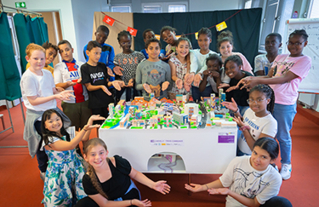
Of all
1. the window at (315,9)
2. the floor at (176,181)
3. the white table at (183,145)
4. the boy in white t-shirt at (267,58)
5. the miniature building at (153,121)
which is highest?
the window at (315,9)

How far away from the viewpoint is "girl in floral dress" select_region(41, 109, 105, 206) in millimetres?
1652

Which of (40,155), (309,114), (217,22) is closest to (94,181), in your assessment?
(40,155)

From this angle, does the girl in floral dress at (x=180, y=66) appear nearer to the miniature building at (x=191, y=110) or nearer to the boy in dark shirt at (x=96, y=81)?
the miniature building at (x=191, y=110)

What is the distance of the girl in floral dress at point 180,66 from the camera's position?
2.38 meters

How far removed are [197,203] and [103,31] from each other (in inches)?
97.5

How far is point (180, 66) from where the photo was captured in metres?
2.47

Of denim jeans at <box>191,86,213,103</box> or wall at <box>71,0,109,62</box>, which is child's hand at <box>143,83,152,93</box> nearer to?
denim jeans at <box>191,86,213,103</box>

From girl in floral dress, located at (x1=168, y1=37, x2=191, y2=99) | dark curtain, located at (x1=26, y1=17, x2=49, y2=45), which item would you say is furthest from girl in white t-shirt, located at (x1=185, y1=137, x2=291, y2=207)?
dark curtain, located at (x1=26, y1=17, x2=49, y2=45)

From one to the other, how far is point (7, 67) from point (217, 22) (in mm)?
5061

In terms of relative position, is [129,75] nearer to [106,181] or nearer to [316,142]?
[106,181]

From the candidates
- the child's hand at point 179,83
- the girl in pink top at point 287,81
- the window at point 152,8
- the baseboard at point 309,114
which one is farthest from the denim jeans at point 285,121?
the window at point 152,8

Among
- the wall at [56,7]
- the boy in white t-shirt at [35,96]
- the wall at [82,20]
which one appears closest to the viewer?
the boy in white t-shirt at [35,96]

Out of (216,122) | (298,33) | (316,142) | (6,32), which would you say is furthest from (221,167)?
(6,32)

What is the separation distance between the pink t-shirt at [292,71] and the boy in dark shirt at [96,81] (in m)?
1.67
